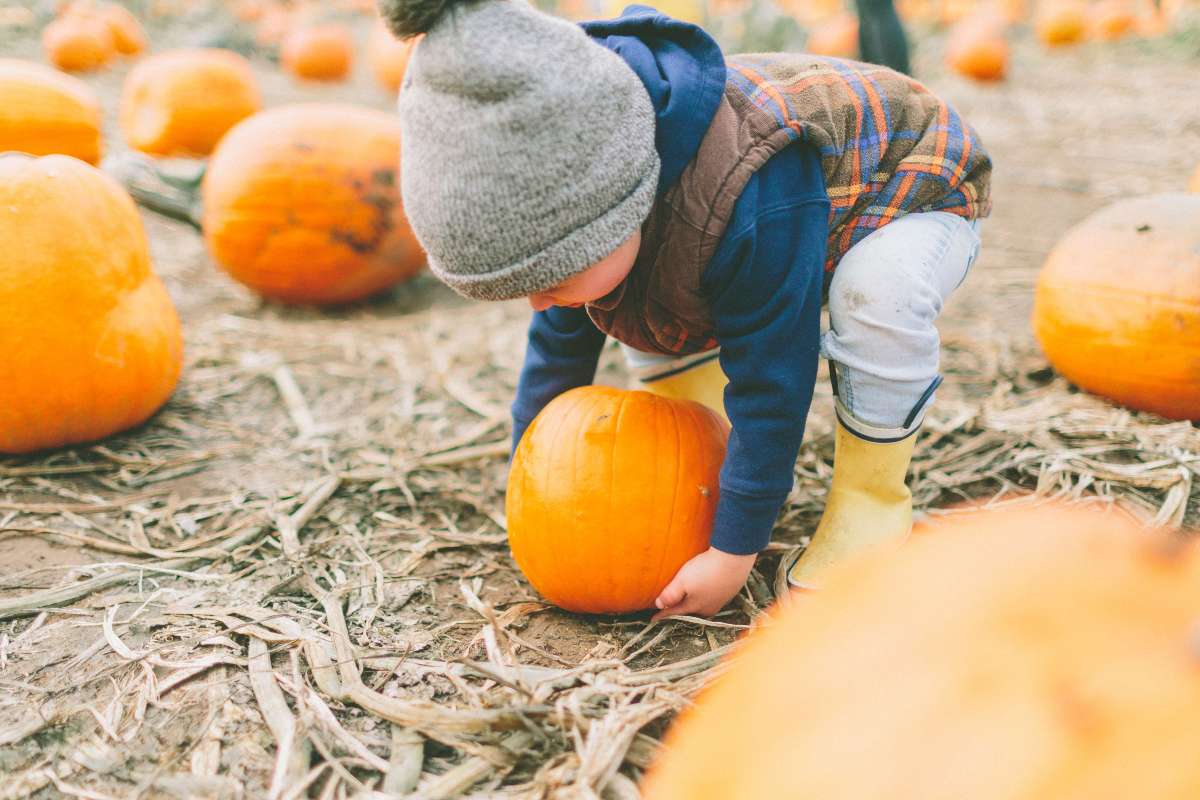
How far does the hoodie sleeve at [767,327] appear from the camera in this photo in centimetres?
187

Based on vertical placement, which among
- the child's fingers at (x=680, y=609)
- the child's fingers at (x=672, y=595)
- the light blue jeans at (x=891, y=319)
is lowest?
the child's fingers at (x=680, y=609)

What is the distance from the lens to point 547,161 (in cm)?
161

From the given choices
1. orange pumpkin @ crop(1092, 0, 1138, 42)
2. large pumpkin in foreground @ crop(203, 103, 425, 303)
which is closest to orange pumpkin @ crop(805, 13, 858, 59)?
orange pumpkin @ crop(1092, 0, 1138, 42)

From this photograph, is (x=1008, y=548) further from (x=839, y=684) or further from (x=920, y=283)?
(x=920, y=283)

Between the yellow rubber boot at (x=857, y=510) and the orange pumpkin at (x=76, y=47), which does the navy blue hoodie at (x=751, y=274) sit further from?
the orange pumpkin at (x=76, y=47)

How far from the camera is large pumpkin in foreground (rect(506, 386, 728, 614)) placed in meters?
2.02

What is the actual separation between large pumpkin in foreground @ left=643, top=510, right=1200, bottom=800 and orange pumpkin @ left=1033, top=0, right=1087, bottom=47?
13.8 m

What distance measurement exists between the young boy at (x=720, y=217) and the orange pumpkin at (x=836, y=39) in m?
9.84

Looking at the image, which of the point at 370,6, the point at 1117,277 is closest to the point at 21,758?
the point at 1117,277

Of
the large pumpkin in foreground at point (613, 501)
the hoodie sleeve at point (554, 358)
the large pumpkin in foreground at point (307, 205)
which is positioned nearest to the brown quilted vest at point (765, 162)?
the hoodie sleeve at point (554, 358)

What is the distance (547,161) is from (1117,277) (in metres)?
2.12

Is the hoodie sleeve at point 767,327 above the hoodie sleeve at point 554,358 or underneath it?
above

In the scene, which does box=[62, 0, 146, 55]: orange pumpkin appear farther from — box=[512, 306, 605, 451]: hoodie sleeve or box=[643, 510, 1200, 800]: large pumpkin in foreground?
box=[643, 510, 1200, 800]: large pumpkin in foreground

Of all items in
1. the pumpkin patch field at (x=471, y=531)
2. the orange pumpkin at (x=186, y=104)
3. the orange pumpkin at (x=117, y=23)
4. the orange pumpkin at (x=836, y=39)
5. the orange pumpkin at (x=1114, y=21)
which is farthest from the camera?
the orange pumpkin at (x=1114, y=21)
